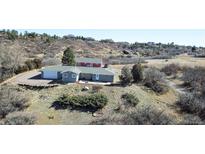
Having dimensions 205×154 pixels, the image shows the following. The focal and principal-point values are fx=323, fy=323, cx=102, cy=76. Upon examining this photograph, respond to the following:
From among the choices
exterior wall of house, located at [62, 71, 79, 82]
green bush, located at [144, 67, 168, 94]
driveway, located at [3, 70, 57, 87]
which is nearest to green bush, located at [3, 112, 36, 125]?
driveway, located at [3, 70, 57, 87]

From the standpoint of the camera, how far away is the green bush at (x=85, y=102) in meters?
26.4

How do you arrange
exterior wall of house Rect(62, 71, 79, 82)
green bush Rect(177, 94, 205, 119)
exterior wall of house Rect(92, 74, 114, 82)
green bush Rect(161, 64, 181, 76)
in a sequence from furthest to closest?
green bush Rect(161, 64, 181, 76), exterior wall of house Rect(92, 74, 114, 82), exterior wall of house Rect(62, 71, 79, 82), green bush Rect(177, 94, 205, 119)

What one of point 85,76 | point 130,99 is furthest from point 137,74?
point 130,99

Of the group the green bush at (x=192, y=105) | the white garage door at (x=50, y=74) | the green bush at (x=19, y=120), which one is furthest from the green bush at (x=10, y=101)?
the green bush at (x=192, y=105)

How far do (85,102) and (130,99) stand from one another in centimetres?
405

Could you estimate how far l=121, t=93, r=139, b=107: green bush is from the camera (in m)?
27.5

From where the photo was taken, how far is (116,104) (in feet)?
90.3

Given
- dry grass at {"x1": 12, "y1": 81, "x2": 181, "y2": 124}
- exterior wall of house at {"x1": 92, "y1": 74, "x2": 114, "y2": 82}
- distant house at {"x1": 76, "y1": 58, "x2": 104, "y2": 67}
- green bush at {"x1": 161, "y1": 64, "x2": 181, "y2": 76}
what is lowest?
dry grass at {"x1": 12, "y1": 81, "x2": 181, "y2": 124}

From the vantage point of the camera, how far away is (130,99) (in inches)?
1099

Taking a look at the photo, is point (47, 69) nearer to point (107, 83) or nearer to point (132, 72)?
point (107, 83)

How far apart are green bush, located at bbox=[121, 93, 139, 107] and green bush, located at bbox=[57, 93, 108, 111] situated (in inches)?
73.8

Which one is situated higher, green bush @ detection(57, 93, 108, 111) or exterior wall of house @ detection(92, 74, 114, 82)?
exterior wall of house @ detection(92, 74, 114, 82)

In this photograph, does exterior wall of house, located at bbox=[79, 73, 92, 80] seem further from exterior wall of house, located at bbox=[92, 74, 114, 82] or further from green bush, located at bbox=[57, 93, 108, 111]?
green bush, located at bbox=[57, 93, 108, 111]

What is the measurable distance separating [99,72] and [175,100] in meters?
8.21
